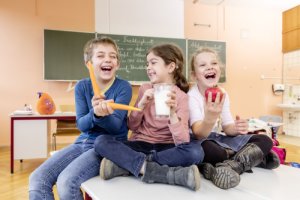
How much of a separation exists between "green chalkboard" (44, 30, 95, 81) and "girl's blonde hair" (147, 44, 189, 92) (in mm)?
3212

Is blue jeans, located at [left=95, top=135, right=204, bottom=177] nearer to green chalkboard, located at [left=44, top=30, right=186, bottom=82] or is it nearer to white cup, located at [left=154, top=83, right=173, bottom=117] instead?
white cup, located at [left=154, top=83, right=173, bottom=117]

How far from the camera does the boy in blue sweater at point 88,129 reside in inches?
44.7

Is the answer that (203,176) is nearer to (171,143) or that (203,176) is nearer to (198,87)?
(171,143)

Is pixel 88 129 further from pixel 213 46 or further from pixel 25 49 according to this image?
pixel 213 46

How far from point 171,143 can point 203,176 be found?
0.70 feet

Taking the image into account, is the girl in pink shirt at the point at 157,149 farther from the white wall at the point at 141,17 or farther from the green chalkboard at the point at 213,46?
the green chalkboard at the point at 213,46

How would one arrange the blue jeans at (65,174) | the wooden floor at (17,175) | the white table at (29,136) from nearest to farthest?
the blue jeans at (65,174) < the wooden floor at (17,175) < the white table at (29,136)

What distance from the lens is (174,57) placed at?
5.05ft

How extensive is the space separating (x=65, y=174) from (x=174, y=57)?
828 millimetres

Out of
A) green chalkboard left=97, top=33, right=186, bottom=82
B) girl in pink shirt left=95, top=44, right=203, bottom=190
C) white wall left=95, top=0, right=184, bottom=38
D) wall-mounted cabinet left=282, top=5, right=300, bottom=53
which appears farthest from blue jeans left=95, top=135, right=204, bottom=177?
wall-mounted cabinet left=282, top=5, right=300, bottom=53

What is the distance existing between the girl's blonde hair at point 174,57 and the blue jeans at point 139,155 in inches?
18.4

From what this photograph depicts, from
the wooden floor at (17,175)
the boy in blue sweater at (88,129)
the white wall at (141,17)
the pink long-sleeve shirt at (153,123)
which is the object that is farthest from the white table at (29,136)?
the white wall at (141,17)

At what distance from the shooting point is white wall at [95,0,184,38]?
480 cm

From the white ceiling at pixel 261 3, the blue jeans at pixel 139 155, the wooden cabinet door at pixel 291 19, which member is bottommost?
the blue jeans at pixel 139 155
